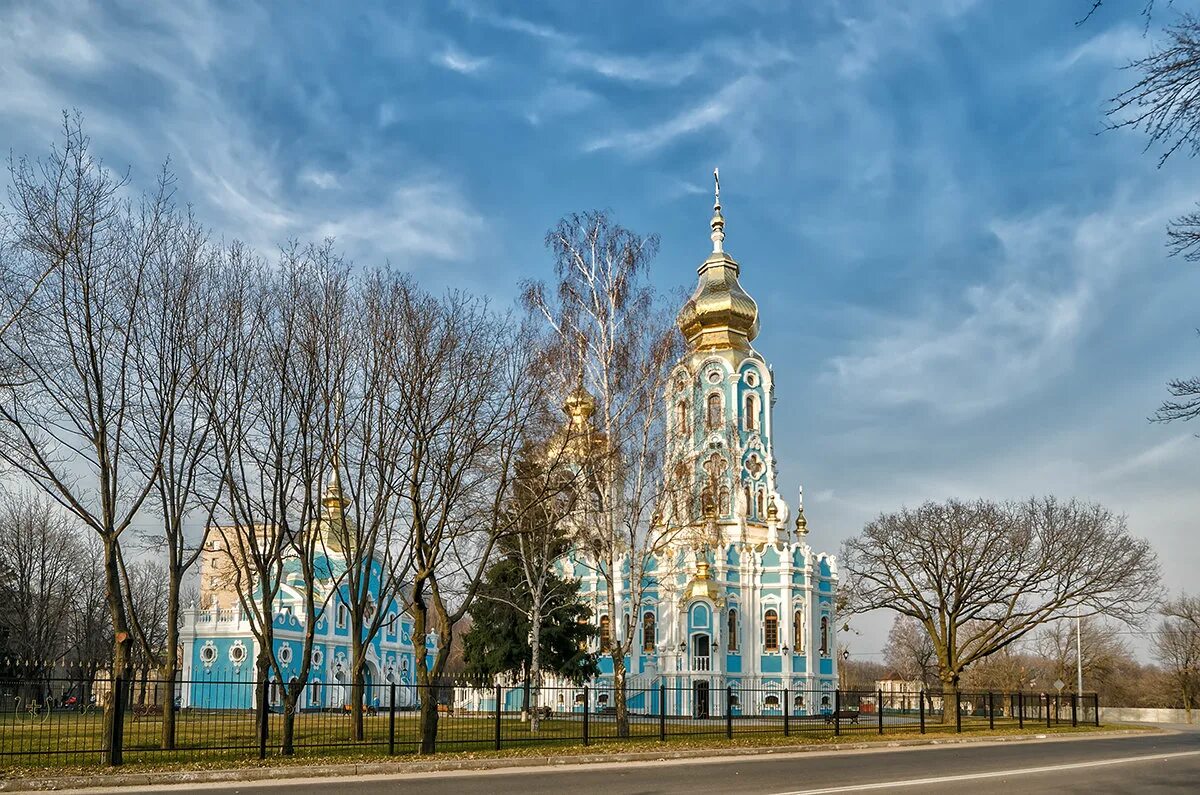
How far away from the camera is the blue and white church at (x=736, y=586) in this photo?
43.8 m

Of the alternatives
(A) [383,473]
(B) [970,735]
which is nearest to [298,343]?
(A) [383,473]

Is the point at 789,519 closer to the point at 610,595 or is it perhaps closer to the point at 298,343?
the point at 610,595

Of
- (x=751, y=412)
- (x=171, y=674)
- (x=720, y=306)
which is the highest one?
(x=720, y=306)

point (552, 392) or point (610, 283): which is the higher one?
point (610, 283)

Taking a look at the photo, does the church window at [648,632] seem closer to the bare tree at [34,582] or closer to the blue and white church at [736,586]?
the blue and white church at [736,586]

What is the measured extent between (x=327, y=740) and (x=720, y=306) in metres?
33.9

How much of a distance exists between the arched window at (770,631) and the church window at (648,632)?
5.13 meters

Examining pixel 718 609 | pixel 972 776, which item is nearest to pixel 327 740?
pixel 972 776

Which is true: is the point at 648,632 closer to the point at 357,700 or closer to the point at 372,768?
the point at 357,700

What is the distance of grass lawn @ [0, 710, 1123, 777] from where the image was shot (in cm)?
1639

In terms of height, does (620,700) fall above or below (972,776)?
above

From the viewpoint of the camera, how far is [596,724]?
27.5 metres

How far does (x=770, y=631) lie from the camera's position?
46281mm

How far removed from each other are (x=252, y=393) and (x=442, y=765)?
26.7 ft
